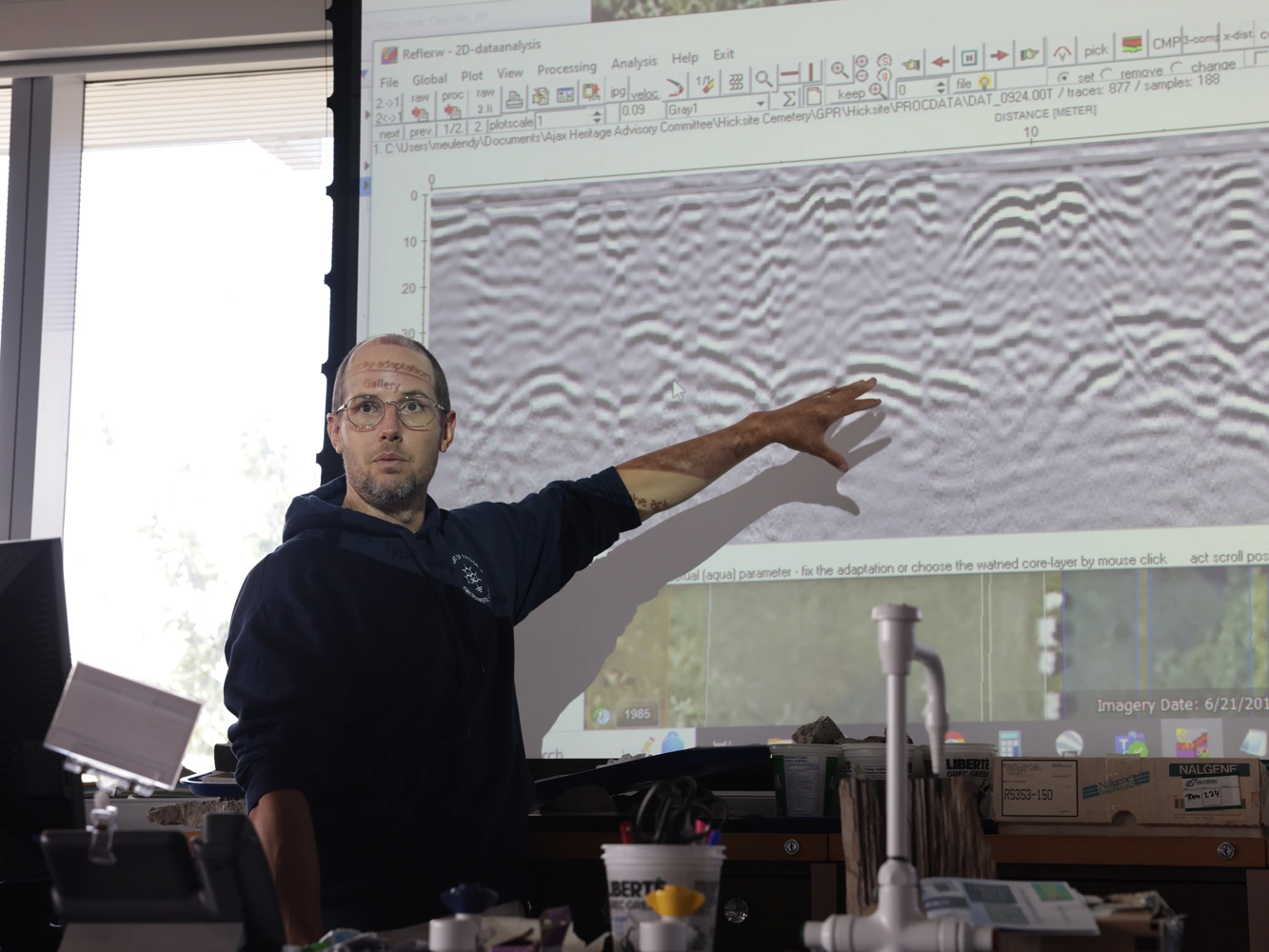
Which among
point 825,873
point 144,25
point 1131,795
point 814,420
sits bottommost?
point 825,873

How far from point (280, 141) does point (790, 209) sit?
4.81 feet

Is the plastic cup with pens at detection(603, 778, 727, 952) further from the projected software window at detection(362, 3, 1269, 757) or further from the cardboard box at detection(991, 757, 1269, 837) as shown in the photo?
the projected software window at detection(362, 3, 1269, 757)

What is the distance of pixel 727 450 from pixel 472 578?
567 mm

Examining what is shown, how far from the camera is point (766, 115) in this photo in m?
2.74

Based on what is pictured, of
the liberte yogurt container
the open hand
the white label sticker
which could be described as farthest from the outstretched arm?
the white label sticker

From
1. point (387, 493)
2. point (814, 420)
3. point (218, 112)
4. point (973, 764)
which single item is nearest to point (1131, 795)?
point (973, 764)

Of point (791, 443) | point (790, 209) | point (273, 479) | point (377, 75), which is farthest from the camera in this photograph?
point (273, 479)

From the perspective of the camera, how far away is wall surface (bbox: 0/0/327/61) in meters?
3.37

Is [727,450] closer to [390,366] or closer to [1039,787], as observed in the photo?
[390,366]

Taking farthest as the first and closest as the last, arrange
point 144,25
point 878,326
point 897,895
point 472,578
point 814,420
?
point 144,25, point 878,326, point 814,420, point 472,578, point 897,895

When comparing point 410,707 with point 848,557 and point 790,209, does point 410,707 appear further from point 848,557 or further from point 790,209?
point 790,209

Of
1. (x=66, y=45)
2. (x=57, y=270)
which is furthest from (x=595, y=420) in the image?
(x=66, y=45)

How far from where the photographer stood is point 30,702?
163 centimetres

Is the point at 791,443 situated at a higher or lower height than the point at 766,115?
lower
